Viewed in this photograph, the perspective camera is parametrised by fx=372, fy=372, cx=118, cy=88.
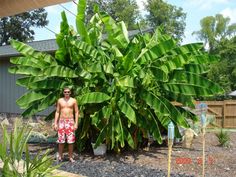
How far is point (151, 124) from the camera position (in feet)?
29.8

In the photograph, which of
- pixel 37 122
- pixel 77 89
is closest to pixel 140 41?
pixel 77 89

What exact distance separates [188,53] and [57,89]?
3.31 meters

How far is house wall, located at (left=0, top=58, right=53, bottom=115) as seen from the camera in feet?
58.2

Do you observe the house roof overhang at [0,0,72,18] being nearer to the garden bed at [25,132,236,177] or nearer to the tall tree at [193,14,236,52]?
the garden bed at [25,132,236,177]

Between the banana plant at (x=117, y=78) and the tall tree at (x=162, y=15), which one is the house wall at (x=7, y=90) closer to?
the banana plant at (x=117, y=78)

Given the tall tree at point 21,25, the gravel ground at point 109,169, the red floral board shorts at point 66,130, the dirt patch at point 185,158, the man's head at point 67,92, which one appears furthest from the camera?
the tall tree at point 21,25

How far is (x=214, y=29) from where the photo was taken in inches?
2162

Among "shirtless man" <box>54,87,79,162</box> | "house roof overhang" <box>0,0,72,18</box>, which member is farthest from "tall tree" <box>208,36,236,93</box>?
"house roof overhang" <box>0,0,72,18</box>

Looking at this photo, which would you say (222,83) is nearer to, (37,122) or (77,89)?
(37,122)

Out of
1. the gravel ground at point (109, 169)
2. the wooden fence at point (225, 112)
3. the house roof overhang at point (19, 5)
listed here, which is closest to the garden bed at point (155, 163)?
the gravel ground at point (109, 169)

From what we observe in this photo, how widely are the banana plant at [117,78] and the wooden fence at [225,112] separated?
9866 mm

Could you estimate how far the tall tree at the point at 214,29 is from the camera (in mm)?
53406

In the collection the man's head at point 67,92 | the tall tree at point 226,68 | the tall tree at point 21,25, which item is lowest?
the man's head at point 67,92

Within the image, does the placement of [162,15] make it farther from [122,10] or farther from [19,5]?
[19,5]
